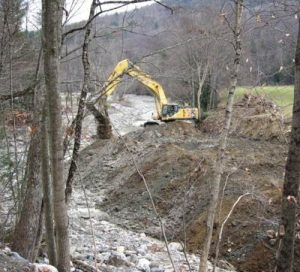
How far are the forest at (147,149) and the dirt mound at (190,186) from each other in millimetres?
41

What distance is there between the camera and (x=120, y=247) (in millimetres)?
8664

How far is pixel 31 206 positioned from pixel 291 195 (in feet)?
10.2

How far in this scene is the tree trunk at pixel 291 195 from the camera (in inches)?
146

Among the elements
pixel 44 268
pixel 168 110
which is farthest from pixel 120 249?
pixel 168 110

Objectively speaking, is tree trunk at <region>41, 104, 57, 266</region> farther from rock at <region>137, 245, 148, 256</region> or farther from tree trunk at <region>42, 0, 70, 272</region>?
rock at <region>137, 245, 148, 256</region>

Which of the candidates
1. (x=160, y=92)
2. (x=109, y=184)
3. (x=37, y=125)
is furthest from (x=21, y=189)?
(x=160, y=92)

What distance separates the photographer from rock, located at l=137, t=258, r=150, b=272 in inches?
292

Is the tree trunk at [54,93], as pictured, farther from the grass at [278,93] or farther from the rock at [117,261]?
the rock at [117,261]

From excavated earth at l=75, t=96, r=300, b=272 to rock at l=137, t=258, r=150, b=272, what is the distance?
102 centimetres

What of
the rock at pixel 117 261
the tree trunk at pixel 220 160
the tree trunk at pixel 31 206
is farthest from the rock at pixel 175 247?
the tree trunk at pixel 220 160

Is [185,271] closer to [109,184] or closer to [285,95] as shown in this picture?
[285,95]

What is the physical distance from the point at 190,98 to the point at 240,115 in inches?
406

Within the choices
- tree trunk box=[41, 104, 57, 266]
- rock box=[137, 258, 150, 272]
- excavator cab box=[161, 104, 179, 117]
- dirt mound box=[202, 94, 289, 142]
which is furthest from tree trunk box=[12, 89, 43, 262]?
excavator cab box=[161, 104, 179, 117]

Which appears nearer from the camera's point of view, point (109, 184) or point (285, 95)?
point (285, 95)
